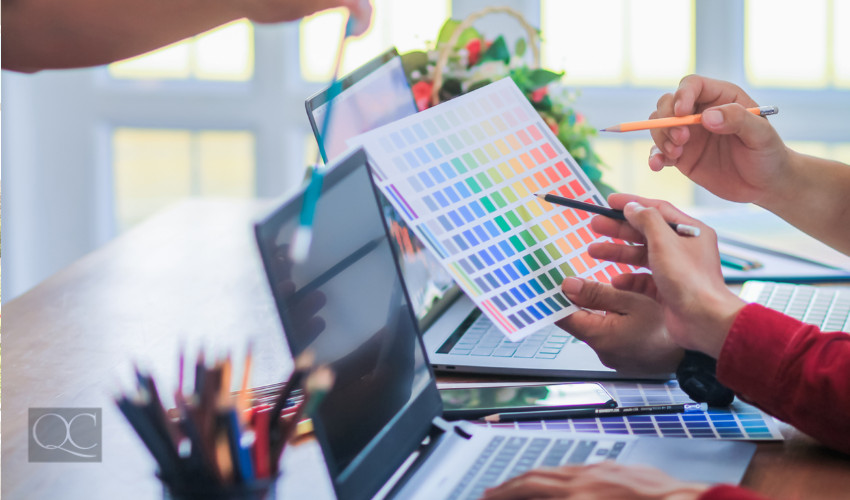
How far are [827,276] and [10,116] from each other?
2722mm

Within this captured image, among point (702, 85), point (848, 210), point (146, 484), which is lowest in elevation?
point (146, 484)

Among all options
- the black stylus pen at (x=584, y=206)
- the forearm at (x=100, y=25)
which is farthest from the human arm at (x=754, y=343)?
the forearm at (x=100, y=25)

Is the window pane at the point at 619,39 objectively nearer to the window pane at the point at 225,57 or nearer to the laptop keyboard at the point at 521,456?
the window pane at the point at 225,57

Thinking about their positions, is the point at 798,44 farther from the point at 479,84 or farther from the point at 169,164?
the point at 169,164

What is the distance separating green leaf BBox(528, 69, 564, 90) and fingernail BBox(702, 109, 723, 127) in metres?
0.42

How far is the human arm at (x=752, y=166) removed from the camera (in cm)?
108

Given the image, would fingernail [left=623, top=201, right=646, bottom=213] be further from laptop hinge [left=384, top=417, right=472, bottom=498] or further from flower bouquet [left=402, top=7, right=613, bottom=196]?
flower bouquet [left=402, top=7, right=613, bottom=196]

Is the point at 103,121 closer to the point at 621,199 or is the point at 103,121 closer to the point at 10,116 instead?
the point at 10,116

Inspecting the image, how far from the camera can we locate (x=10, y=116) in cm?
304

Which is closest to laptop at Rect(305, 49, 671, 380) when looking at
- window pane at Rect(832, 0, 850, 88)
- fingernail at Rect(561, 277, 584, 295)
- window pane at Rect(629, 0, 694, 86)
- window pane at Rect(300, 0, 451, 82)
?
fingernail at Rect(561, 277, 584, 295)

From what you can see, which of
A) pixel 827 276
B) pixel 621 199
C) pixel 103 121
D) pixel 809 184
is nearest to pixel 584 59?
pixel 103 121

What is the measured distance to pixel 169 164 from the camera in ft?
11.1

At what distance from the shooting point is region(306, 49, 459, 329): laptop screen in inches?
36.8

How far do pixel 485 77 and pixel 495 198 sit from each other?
0.46 meters
